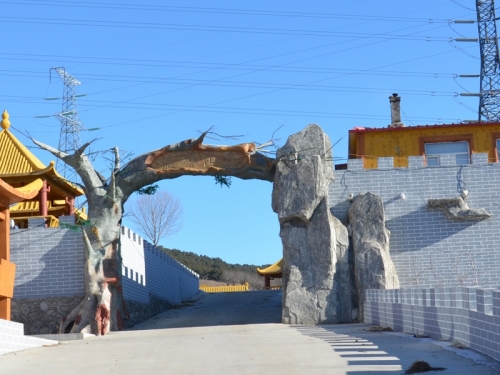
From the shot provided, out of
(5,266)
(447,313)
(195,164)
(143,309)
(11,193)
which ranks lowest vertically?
(143,309)

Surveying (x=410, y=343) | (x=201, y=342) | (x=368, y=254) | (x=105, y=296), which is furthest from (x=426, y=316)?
(x=105, y=296)

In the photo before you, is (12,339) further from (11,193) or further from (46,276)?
(46,276)

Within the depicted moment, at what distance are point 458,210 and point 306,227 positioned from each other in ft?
13.5

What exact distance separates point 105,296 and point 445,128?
1261 centimetres

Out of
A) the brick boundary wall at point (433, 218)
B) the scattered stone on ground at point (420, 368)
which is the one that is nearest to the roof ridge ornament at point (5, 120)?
the brick boundary wall at point (433, 218)

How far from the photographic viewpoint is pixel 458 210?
23766mm

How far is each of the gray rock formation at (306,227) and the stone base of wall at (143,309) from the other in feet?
16.9

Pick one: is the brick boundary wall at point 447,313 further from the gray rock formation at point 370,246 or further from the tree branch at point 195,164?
the tree branch at point 195,164

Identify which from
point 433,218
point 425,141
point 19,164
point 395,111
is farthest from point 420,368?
point 19,164

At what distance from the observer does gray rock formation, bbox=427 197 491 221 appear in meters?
23.7

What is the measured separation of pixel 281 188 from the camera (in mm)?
23812

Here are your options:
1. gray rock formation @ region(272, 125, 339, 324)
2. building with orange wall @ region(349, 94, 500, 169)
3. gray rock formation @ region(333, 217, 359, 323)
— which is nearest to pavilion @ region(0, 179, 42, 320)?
gray rock formation @ region(272, 125, 339, 324)

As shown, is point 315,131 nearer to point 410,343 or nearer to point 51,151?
point 51,151

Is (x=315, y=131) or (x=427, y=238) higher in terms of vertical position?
(x=315, y=131)
